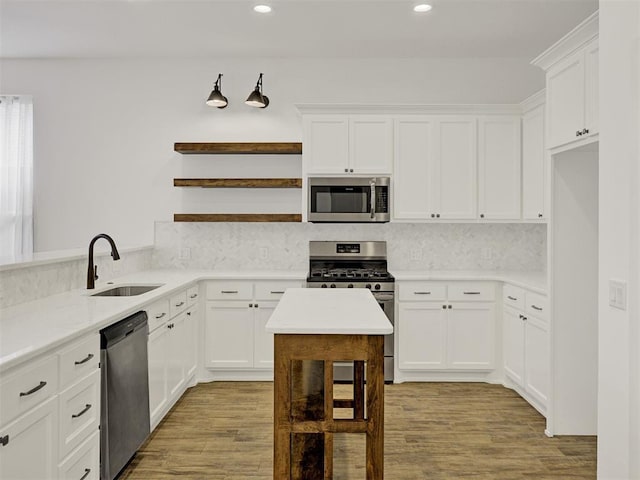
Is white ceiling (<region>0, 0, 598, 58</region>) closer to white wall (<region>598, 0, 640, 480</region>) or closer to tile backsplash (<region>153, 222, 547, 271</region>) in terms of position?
tile backsplash (<region>153, 222, 547, 271</region>)

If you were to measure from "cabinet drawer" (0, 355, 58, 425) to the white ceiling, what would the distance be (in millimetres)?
2935

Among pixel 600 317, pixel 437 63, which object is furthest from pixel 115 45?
pixel 600 317

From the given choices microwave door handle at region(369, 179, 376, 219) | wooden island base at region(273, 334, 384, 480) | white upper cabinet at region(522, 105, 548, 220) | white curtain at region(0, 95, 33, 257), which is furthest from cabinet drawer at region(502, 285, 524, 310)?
white curtain at region(0, 95, 33, 257)

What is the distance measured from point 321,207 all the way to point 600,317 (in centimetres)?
272

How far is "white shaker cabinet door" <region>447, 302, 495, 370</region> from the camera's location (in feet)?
14.3

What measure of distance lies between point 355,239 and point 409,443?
223cm

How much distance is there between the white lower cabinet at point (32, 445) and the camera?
1.71 meters

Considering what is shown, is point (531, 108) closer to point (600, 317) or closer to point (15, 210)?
point (600, 317)

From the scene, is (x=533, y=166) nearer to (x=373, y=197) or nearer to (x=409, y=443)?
(x=373, y=197)

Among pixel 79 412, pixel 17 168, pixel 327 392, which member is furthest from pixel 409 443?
pixel 17 168

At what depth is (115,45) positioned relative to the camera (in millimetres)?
4621

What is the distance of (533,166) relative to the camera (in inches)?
170

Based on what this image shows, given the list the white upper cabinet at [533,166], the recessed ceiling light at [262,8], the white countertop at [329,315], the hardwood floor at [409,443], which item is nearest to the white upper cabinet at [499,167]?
the white upper cabinet at [533,166]

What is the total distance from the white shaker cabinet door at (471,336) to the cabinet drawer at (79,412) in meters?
2.98
